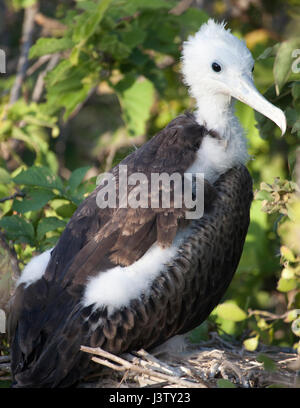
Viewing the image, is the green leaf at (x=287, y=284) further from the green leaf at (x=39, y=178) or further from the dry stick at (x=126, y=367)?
the green leaf at (x=39, y=178)

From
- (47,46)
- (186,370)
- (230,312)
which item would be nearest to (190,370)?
(186,370)

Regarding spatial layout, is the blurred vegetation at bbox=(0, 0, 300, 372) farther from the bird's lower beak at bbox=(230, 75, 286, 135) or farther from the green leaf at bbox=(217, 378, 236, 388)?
the green leaf at bbox=(217, 378, 236, 388)

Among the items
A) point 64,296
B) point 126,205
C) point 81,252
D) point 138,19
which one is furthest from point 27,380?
point 138,19

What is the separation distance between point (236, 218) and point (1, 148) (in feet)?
6.85

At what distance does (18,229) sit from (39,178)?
307 mm

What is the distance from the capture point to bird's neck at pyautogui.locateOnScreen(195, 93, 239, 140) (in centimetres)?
379

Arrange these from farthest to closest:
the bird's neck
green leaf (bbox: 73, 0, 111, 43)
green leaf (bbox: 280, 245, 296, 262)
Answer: green leaf (bbox: 73, 0, 111, 43), the bird's neck, green leaf (bbox: 280, 245, 296, 262)

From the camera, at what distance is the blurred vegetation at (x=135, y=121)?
3.83 m

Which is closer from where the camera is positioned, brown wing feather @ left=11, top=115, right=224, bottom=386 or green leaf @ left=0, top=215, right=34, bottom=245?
brown wing feather @ left=11, top=115, right=224, bottom=386

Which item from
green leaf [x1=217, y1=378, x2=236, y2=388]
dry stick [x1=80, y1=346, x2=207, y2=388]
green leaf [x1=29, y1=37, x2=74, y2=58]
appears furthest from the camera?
green leaf [x1=29, y1=37, x2=74, y2=58]

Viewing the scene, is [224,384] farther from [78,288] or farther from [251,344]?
[251,344]

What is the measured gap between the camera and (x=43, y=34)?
6.05 meters

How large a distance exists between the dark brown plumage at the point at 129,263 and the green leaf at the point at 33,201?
0.40 m

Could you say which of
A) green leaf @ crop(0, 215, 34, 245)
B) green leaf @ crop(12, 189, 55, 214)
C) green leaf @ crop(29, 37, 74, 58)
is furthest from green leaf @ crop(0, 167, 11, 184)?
green leaf @ crop(29, 37, 74, 58)
